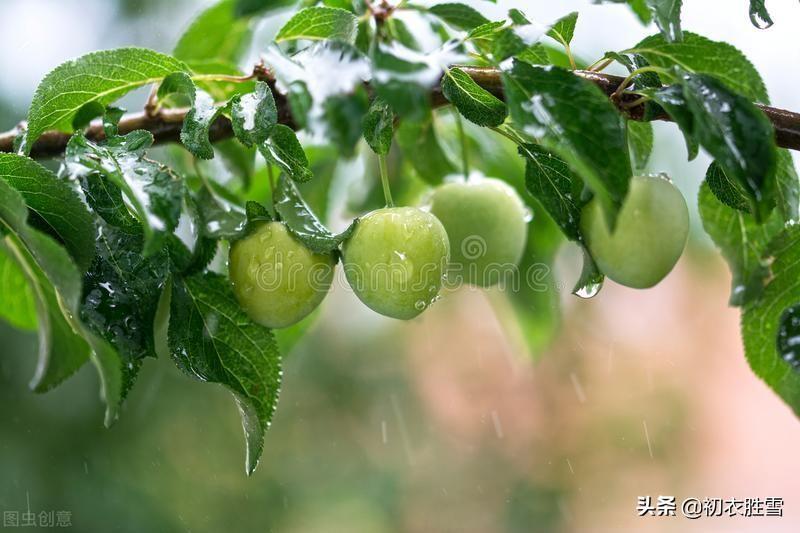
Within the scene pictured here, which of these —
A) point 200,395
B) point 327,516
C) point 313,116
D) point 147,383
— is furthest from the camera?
point 327,516

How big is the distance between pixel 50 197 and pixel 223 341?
105 mm

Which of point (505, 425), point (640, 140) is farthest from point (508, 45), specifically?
point (505, 425)

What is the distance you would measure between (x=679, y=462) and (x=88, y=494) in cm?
126

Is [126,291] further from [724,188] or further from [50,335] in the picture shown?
[724,188]

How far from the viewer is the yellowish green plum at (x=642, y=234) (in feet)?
1.18

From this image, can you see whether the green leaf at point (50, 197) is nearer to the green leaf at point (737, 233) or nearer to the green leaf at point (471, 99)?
the green leaf at point (471, 99)

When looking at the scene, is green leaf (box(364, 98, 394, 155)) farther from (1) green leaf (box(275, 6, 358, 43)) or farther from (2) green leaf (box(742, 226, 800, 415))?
(2) green leaf (box(742, 226, 800, 415))

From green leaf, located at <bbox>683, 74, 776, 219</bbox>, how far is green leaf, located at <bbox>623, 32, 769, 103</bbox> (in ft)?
0.31

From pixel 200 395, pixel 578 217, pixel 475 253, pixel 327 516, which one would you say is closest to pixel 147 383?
pixel 200 395

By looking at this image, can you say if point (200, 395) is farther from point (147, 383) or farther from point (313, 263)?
point (313, 263)

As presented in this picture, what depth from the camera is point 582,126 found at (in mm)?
279

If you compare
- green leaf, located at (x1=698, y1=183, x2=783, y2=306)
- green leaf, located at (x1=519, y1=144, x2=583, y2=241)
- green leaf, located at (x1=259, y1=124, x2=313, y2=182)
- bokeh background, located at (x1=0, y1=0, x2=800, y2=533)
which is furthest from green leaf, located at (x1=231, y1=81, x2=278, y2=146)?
bokeh background, located at (x1=0, y1=0, x2=800, y2=533)

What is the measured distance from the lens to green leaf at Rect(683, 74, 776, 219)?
11.0 inches

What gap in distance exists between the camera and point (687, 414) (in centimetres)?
185
